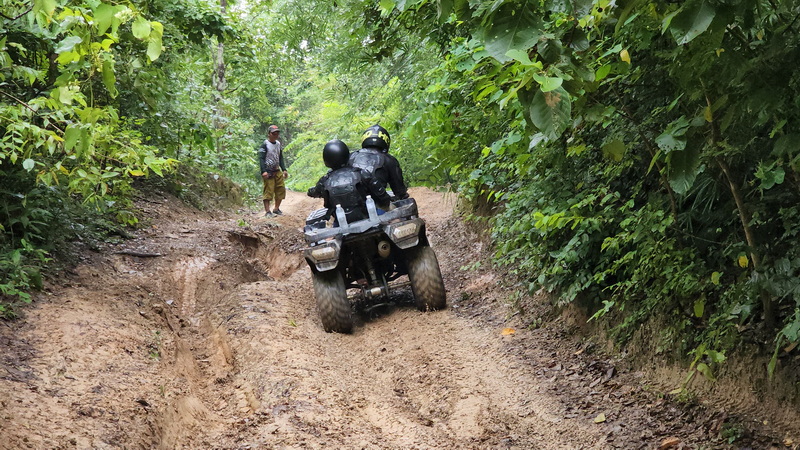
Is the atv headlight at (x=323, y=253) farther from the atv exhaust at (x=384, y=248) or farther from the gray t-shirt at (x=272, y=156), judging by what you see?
the gray t-shirt at (x=272, y=156)

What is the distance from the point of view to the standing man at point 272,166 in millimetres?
13469

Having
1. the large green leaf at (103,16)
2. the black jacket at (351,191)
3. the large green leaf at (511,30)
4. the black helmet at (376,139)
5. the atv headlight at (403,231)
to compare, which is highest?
the black helmet at (376,139)

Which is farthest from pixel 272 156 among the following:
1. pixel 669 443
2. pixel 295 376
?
pixel 669 443

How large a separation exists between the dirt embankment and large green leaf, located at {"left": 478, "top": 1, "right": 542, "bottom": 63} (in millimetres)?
2587

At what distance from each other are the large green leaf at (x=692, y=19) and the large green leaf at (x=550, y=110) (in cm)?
34

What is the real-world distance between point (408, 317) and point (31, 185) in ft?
13.2

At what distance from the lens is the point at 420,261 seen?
6793 mm

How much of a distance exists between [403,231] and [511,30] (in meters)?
4.92

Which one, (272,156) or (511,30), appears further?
(272,156)

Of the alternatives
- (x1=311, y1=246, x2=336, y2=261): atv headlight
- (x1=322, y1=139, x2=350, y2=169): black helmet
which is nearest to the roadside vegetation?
(x1=322, y1=139, x2=350, y2=169): black helmet

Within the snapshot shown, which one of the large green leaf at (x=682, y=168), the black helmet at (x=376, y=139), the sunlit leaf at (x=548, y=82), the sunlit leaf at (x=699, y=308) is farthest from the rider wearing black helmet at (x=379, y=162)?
the sunlit leaf at (x=548, y=82)

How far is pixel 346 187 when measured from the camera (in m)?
7.05

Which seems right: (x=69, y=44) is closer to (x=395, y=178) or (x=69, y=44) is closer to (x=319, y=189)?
(x=319, y=189)

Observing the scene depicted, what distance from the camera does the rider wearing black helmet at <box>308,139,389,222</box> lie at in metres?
7.08
